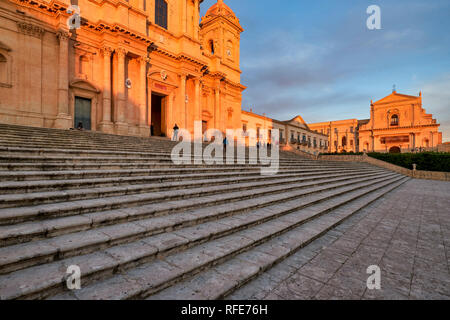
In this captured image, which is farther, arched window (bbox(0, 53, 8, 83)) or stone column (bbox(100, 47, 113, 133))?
stone column (bbox(100, 47, 113, 133))

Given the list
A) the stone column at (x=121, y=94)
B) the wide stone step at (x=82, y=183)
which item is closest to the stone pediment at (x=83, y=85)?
the stone column at (x=121, y=94)

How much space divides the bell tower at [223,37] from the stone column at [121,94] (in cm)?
1061

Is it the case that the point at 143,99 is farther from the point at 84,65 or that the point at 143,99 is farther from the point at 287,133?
the point at 287,133

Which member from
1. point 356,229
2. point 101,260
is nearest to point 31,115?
point 101,260

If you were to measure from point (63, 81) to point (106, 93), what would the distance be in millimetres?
2527

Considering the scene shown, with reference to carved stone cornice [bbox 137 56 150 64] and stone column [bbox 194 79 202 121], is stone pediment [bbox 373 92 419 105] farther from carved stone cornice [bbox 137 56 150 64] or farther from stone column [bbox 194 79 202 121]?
carved stone cornice [bbox 137 56 150 64]

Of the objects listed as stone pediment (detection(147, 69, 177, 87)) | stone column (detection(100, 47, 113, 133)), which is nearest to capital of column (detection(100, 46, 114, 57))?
stone column (detection(100, 47, 113, 133))

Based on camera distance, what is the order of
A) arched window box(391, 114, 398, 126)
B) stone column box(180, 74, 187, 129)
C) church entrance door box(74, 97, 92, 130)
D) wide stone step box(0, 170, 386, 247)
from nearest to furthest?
wide stone step box(0, 170, 386, 247), church entrance door box(74, 97, 92, 130), stone column box(180, 74, 187, 129), arched window box(391, 114, 398, 126)

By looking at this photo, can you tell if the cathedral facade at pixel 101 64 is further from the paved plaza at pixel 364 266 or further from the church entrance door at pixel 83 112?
the paved plaza at pixel 364 266

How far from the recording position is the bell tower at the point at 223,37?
985 inches

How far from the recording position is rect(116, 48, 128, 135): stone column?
1520cm

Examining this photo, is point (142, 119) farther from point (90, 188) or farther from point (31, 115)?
point (90, 188)

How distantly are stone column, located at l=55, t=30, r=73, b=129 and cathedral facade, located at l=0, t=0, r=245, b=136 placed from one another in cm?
5
